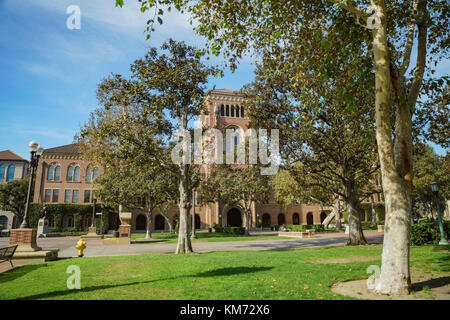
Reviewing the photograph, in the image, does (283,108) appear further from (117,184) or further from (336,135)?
(117,184)

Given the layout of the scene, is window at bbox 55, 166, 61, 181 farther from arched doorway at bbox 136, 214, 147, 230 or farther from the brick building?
arched doorway at bbox 136, 214, 147, 230

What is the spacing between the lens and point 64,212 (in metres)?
46.9

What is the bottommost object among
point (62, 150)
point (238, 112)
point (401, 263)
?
point (401, 263)

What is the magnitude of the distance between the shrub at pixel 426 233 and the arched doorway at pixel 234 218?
40532 mm

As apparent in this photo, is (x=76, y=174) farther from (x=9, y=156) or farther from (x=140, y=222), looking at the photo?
(x=9, y=156)

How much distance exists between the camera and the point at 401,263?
5707 millimetres

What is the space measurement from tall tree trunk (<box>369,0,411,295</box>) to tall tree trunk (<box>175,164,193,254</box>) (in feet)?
35.4

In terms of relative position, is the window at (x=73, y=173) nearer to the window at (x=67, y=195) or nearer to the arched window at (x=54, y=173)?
the arched window at (x=54, y=173)

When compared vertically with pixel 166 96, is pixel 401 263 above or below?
below

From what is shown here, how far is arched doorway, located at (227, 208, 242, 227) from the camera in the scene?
181 feet
